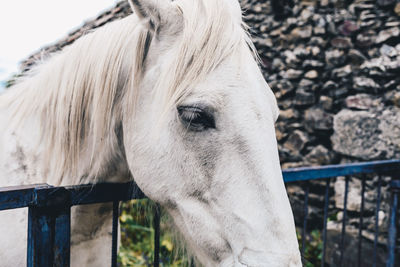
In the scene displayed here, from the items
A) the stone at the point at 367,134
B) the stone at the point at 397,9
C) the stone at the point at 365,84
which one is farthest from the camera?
the stone at the point at 365,84

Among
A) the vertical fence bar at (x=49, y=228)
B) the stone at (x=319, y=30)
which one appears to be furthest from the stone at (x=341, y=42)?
the vertical fence bar at (x=49, y=228)

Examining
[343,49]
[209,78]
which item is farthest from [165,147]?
[343,49]

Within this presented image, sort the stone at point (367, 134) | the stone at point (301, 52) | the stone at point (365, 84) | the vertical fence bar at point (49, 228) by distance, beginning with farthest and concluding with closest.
Answer: the stone at point (301, 52) < the stone at point (365, 84) < the stone at point (367, 134) < the vertical fence bar at point (49, 228)

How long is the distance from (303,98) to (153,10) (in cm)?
323

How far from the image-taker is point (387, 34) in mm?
3141

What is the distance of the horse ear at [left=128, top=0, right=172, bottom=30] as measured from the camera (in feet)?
3.51

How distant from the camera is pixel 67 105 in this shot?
127cm

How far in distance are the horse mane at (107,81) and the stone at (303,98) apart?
116 inches

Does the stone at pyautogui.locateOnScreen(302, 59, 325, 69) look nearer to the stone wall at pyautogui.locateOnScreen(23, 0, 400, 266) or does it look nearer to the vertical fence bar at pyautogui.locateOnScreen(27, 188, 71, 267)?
the stone wall at pyautogui.locateOnScreen(23, 0, 400, 266)

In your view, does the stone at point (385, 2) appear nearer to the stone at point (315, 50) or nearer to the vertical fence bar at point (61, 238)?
the stone at point (315, 50)

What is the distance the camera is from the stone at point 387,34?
3.07 meters

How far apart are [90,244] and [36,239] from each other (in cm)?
50

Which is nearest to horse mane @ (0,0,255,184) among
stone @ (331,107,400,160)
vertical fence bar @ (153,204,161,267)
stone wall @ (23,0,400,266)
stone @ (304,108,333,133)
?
vertical fence bar @ (153,204,161,267)

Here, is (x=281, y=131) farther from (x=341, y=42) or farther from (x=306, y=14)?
(x=306, y=14)
